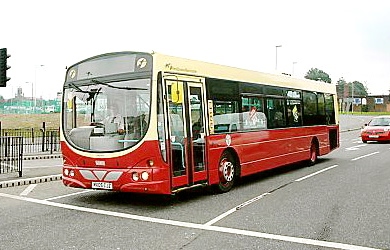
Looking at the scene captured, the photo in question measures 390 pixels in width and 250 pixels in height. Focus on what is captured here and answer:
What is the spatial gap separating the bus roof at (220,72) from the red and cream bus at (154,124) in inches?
0.9

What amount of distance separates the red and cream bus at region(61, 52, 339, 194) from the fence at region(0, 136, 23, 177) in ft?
15.0

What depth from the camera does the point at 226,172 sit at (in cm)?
1065

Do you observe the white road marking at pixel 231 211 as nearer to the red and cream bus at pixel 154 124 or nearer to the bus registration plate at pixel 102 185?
the red and cream bus at pixel 154 124

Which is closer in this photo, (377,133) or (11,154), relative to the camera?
(11,154)

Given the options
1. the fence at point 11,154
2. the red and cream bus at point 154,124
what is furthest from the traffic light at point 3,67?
the red and cream bus at point 154,124

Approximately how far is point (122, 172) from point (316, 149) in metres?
9.80

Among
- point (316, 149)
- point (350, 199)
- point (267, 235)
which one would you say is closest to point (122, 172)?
point (267, 235)

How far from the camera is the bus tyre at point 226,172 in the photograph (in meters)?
10.4

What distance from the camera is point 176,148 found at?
893cm

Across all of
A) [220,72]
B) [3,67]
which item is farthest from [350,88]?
[220,72]

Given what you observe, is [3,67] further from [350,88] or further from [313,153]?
[350,88]

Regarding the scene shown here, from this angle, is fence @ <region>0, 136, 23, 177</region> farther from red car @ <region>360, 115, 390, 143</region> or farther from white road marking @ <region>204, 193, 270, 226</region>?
red car @ <region>360, 115, 390, 143</region>

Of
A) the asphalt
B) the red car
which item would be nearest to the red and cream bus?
the asphalt

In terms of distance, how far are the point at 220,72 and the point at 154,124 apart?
9.64 feet
